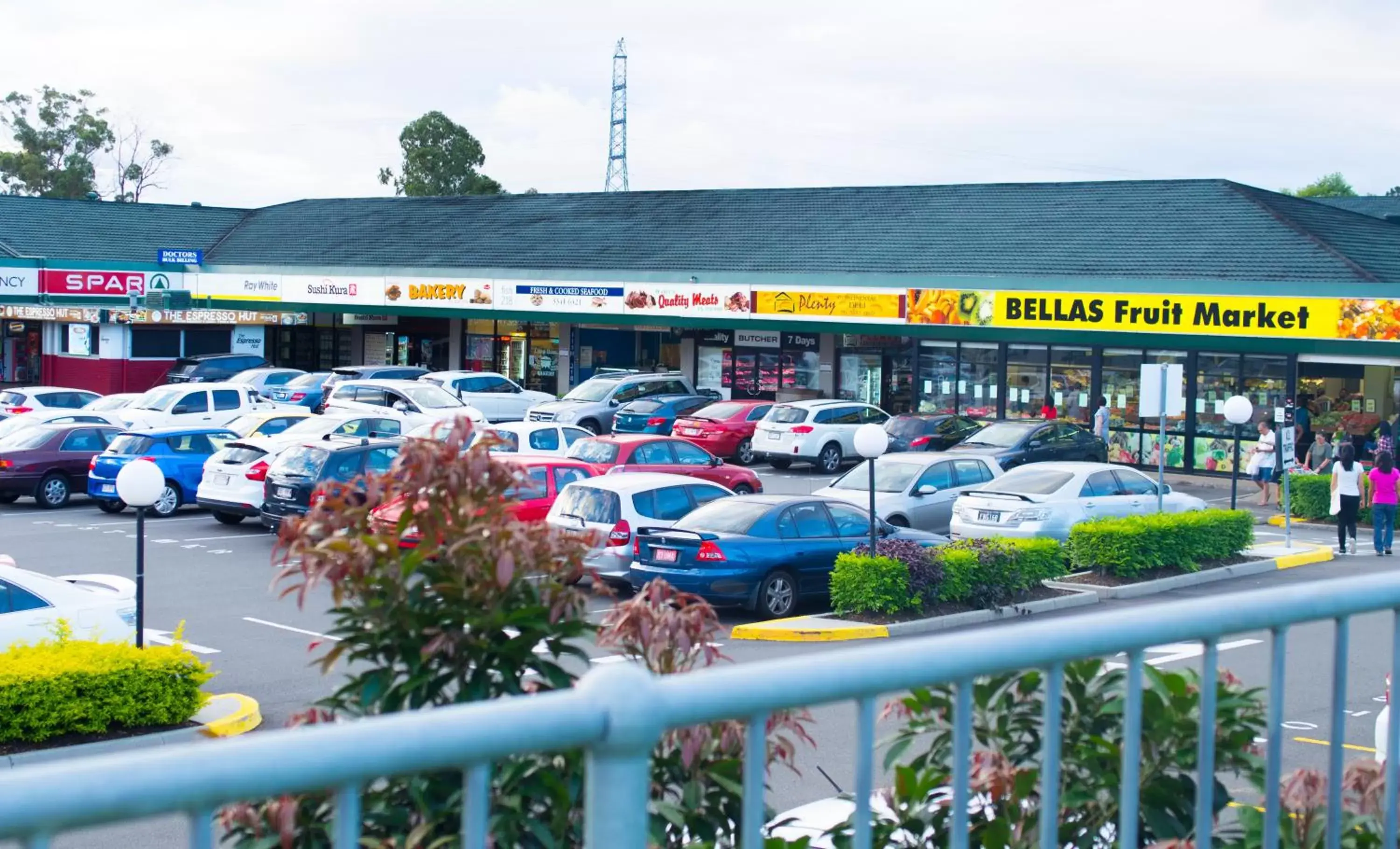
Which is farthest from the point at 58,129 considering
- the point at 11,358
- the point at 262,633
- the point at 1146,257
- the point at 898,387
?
the point at 262,633

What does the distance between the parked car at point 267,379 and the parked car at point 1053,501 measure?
23646 mm

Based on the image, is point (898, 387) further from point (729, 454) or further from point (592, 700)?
point (592, 700)

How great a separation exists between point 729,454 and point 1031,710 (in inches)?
1198

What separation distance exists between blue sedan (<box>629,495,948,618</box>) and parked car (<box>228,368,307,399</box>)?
24.3 meters

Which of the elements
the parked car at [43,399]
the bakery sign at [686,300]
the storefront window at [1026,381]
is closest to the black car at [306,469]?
the parked car at [43,399]

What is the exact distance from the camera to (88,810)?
70.4 inches

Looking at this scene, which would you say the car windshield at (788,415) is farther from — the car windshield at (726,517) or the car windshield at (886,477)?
the car windshield at (726,517)

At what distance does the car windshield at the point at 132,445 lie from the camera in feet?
83.7

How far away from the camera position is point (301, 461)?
2267 centimetres

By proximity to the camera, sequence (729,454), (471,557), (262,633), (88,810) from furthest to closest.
A: (729,454) < (262,633) < (471,557) < (88,810)

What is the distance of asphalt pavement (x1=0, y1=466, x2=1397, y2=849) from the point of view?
405 cm

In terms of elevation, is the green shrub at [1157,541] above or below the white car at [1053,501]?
below

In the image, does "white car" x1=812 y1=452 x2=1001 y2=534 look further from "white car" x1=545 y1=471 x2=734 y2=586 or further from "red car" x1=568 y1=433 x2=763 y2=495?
"white car" x1=545 y1=471 x2=734 y2=586

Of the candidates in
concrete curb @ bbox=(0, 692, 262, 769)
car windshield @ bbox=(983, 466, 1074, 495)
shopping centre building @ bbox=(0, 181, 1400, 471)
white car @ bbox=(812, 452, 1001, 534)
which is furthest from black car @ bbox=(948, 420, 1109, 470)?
concrete curb @ bbox=(0, 692, 262, 769)
